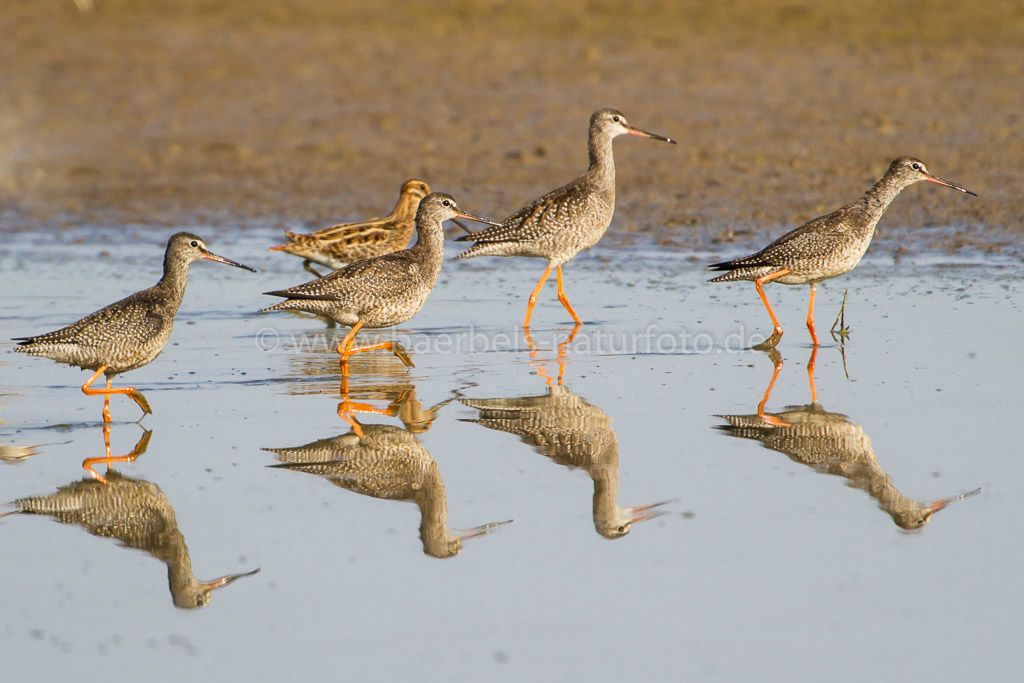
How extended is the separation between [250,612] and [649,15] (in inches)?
712

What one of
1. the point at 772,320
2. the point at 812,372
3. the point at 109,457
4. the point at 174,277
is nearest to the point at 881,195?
the point at 772,320

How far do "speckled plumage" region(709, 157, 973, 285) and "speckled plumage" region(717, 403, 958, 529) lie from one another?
2.57 metres

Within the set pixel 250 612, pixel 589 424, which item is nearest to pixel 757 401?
pixel 589 424

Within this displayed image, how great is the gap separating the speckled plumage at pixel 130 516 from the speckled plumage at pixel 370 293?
2.73 meters

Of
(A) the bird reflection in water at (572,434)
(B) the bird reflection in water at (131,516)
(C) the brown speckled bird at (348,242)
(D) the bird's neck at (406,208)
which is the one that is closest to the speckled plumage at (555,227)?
(C) the brown speckled bird at (348,242)

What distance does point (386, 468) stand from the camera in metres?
7.71

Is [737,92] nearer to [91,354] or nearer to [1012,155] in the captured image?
[1012,155]

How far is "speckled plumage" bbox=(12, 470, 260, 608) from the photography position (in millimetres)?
6188

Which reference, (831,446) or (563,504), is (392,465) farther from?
(831,446)

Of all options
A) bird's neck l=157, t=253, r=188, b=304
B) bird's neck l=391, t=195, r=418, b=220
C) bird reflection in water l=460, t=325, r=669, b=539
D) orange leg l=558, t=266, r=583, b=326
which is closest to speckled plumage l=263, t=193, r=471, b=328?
bird's neck l=157, t=253, r=188, b=304

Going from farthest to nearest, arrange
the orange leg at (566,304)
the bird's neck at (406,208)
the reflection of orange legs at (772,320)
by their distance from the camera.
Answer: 1. the bird's neck at (406,208)
2. the orange leg at (566,304)
3. the reflection of orange legs at (772,320)

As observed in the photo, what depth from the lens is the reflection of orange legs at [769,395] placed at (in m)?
8.30

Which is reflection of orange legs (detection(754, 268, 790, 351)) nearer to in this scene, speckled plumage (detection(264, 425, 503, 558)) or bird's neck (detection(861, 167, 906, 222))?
bird's neck (detection(861, 167, 906, 222))

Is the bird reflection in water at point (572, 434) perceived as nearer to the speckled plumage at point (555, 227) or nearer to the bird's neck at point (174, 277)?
the bird's neck at point (174, 277)
